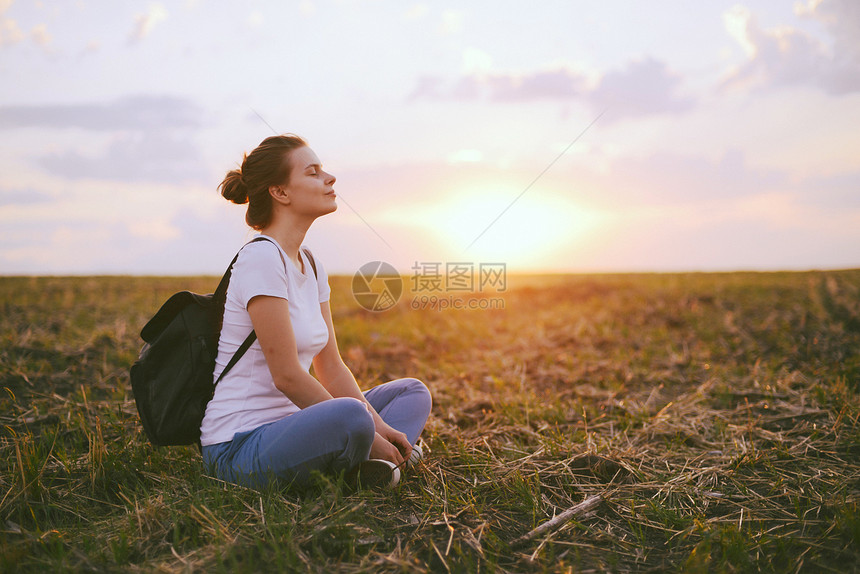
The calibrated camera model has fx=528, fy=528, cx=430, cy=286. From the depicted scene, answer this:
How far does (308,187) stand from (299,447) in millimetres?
1279

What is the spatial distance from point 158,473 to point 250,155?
74.0 inches

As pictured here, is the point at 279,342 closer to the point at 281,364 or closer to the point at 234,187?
the point at 281,364

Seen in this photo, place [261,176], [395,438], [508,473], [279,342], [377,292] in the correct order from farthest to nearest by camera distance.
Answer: [377,292]
[508,473]
[395,438]
[261,176]
[279,342]

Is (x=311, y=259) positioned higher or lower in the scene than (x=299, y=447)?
higher

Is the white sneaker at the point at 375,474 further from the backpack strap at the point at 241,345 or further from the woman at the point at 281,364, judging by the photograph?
the backpack strap at the point at 241,345

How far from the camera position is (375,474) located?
267cm

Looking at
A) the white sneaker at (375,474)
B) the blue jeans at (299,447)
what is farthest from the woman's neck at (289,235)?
the white sneaker at (375,474)

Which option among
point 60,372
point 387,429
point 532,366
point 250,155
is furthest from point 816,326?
point 60,372

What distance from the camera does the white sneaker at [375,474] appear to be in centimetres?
263

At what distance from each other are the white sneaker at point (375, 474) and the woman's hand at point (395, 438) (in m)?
0.16

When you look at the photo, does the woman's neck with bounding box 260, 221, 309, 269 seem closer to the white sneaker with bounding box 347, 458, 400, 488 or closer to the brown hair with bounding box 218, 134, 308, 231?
the brown hair with bounding box 218, 134, 308, 231

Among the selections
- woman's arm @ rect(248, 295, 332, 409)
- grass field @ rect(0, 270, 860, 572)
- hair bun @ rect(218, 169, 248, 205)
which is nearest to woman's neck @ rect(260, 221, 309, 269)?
hair bun @ rect(218, 169, 248, 205)

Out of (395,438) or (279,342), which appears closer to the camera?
(279,342)

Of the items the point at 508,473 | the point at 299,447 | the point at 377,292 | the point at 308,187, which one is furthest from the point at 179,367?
the point at 377,292
